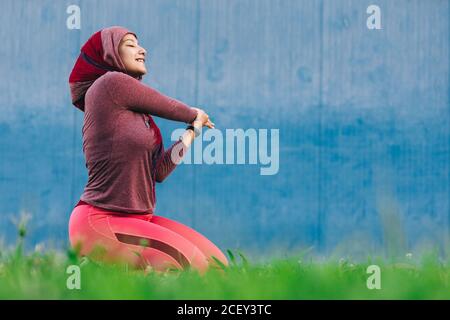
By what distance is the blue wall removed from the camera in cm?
450

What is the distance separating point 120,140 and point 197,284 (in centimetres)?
104

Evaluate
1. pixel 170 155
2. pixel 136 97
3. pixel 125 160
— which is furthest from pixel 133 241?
pixel 136 97

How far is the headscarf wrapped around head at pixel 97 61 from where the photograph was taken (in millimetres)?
2875

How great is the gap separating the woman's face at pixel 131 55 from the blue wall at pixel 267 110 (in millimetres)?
1602

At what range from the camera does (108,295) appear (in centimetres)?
173

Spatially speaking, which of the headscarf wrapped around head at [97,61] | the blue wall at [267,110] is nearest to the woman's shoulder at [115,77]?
the headscarf wrapped around head at [97,61]

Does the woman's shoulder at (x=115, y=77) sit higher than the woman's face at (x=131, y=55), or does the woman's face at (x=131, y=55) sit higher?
the woman's face at (x=131, y=55)

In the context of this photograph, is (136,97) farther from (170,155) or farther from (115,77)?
(170,155)

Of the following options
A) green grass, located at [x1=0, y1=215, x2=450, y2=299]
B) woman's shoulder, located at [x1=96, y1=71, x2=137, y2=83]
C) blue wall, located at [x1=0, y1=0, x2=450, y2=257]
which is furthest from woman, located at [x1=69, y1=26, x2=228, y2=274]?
blue wall, located at [x1=0, y1=0, x2=450, y2=257]

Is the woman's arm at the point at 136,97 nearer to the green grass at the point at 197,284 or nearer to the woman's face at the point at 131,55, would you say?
the woman's face at the point at 131,55

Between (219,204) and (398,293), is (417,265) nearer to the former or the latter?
(398,293)

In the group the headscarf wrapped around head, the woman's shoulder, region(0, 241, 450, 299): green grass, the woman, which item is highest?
the headscarf wrapped around head

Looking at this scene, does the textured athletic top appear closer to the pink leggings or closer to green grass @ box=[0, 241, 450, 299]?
the pink leggings

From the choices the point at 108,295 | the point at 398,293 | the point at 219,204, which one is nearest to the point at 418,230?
the point at 219,204
